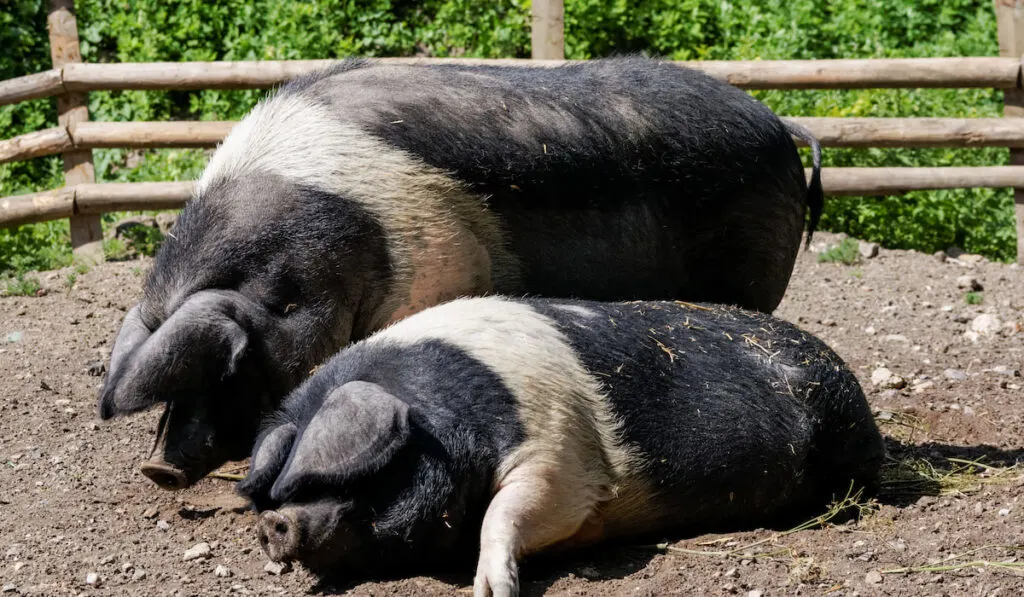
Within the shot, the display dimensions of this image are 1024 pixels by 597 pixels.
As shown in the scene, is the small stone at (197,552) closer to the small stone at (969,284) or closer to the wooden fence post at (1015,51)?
the small stone at (969,284)

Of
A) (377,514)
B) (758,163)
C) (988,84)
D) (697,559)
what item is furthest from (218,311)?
(988,84)

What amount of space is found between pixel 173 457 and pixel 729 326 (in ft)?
6.43

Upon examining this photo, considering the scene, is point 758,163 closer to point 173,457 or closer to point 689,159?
point 689,159

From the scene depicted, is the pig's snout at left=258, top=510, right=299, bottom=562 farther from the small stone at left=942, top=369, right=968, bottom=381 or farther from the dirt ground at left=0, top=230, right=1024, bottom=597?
the small stone at left=942, top=369, right=968, bottom=381

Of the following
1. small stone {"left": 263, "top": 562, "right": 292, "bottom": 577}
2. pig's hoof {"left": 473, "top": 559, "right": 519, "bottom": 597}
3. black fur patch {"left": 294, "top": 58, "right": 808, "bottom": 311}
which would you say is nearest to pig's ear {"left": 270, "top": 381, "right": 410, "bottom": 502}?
small stone {"left": 263, "top": 562, "right": 292, "bottom": 577}

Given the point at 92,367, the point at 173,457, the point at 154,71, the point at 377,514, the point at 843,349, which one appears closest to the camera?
the point at 377,514

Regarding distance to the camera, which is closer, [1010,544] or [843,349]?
[1010,544]

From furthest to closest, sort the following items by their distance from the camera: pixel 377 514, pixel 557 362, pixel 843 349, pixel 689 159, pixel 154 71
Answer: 1. pixel 154 71
2. pixel 843 349
3. pixel 689 159
4. pixel 557 362
5. pixel 377 514

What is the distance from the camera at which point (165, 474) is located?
160 inches

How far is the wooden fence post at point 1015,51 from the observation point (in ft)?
27.1

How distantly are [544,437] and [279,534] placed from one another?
81cm

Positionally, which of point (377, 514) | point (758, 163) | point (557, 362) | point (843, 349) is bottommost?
point (843, 349)

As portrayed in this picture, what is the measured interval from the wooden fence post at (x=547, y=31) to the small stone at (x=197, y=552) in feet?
16.0

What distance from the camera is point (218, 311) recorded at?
13.0ft
